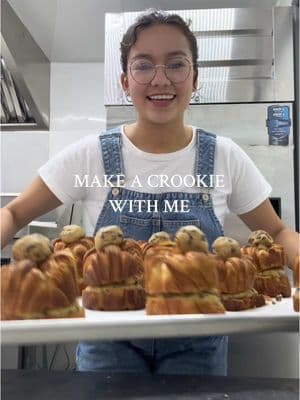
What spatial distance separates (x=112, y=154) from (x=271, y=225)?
0.75 ft

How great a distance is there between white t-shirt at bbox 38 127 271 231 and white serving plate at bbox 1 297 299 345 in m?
0.18

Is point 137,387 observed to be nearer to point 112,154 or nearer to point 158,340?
point 158,340

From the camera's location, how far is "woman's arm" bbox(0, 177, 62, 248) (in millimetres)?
536

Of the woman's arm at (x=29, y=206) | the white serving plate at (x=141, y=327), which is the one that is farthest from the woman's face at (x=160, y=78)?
the white serving plate at (x=141, y=327)

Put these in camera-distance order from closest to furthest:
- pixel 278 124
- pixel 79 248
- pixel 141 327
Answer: pixel 141 327
pixel 79 248
pixel 278 124

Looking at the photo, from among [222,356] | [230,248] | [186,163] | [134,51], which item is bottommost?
[222,356]

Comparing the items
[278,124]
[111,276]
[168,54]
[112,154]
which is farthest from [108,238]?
[278,124]

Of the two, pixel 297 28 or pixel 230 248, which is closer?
pixel 230 248

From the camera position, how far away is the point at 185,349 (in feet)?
1.70

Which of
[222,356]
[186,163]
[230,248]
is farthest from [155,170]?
[222,356]

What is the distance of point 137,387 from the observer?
1.38 ft

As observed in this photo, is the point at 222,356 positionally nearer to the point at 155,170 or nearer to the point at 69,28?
the point at 155,170

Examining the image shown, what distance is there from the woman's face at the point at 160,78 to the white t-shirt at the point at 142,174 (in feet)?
0.15

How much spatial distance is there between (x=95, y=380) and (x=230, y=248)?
0.20 metres
